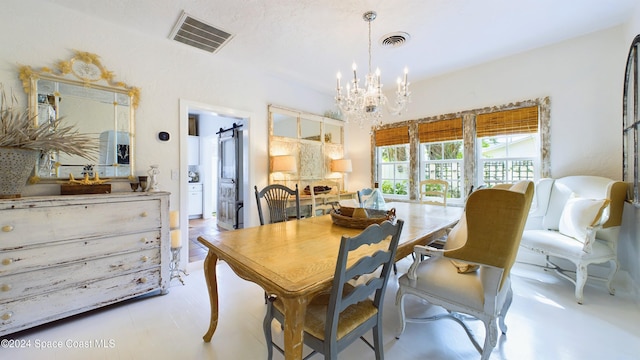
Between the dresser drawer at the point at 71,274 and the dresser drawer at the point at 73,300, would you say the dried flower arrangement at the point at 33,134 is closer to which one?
the dresser drawer at the point at 71,274

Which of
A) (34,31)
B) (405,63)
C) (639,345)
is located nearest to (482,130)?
(405,63)

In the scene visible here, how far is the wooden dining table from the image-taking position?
3.25 ft

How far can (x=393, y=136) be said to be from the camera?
4523mm

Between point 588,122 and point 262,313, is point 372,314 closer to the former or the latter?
point 262,313

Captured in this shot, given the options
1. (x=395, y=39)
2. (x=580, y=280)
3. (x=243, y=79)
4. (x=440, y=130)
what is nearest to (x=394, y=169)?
(x=440, y=130)

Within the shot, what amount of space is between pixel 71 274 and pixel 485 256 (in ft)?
9.83

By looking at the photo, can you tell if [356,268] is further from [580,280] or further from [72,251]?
[580,280]

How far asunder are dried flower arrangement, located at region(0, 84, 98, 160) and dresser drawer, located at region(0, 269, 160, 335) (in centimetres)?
115

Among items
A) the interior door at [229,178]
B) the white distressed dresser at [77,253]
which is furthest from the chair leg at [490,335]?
the interior door at [229,178]

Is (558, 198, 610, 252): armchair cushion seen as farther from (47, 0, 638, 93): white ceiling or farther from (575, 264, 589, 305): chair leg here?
(47, 0, 638, 93): white ceiling

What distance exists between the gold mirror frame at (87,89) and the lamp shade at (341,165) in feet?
10.3

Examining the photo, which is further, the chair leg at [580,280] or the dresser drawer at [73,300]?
the chair leg at [580,280]

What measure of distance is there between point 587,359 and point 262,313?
2.29 m

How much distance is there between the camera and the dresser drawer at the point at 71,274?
1735 millimetres
